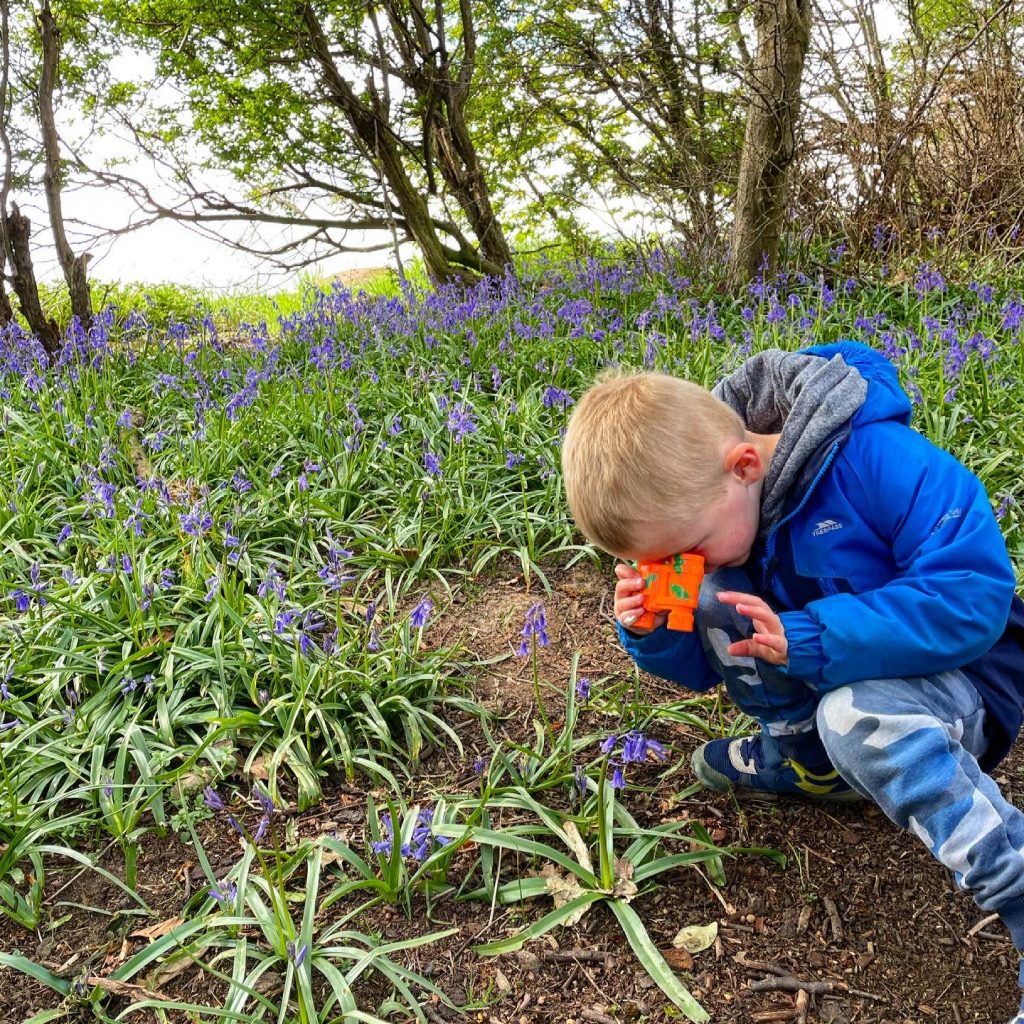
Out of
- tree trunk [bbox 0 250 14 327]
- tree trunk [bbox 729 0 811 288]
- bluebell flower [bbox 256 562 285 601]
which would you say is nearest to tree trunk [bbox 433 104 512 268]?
tree trunk [bbox 729 0 811 288]

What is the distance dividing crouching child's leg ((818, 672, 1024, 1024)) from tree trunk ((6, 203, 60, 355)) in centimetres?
557

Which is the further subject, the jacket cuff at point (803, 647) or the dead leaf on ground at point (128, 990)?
the dead leaf on ground at point (128, 990)

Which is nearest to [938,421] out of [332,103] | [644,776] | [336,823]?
[644,776]

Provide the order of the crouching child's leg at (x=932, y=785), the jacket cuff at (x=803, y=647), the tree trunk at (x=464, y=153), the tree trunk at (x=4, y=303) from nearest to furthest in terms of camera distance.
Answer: the crouching child's leg at (x=932, y=785) → the jacket cuff at (x=803, y=647) → the tree trunk at (x=4, y=303) → the tree trunk at (x=464, y=153)

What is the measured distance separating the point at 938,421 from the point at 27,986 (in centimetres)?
342

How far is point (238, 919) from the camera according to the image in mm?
1963

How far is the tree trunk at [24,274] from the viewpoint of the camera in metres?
5.85

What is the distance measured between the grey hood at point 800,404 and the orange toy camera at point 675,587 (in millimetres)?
235

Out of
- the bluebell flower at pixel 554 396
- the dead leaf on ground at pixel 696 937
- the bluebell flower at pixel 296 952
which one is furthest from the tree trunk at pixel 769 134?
the bluebell flower at pixel 296 952

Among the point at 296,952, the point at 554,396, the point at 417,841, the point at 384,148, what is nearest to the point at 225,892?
the point at 296,952

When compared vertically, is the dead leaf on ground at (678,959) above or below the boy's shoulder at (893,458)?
below

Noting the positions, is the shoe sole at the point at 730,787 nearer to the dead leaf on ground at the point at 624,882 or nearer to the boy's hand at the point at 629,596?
the dead leaf on ground at the point at 624,882

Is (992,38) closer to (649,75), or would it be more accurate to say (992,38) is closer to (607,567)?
(649,75)

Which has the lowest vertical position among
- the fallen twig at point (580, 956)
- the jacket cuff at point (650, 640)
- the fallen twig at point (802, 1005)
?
the fallen twig at point (802, 1005)
